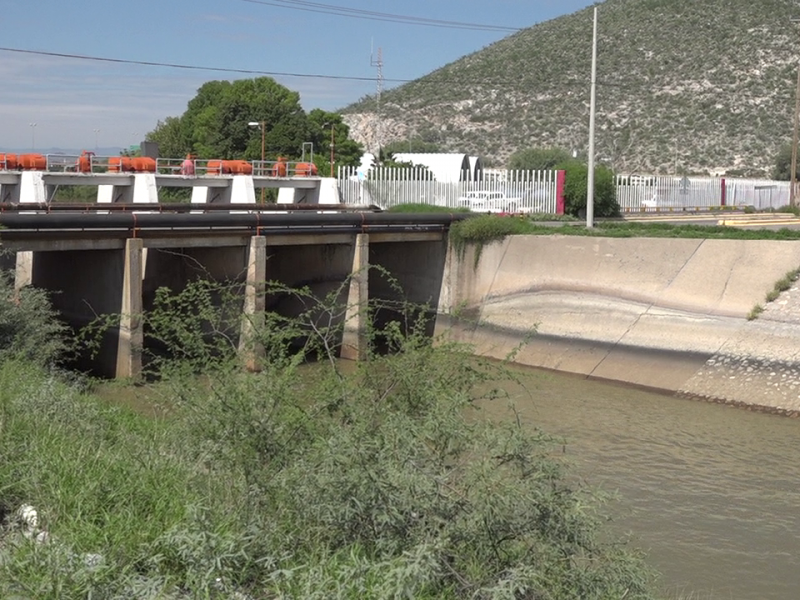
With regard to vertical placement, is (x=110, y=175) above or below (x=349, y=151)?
below

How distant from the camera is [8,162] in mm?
33562

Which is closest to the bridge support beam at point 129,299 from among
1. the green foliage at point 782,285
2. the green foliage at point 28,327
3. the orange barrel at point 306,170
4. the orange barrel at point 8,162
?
the green foliage at point 28,327

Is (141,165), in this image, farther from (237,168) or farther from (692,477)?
(692,477)

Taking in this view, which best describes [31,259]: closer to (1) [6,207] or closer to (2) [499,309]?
(1) [6,207]

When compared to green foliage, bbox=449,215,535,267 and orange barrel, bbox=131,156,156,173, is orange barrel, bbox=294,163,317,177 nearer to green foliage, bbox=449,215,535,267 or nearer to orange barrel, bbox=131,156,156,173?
orange barrel, bbox=131,156,156,173

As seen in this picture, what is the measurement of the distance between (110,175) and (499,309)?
13786mm

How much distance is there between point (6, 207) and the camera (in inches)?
995

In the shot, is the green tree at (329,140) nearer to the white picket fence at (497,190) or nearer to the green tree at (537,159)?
the green tree at (537,159)

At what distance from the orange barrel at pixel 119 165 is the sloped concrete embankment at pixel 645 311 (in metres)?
12.7

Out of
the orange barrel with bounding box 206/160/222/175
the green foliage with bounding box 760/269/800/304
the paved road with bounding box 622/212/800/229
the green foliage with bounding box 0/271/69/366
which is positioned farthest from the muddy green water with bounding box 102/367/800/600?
the orange barrel with bounding box 206/160/222/175

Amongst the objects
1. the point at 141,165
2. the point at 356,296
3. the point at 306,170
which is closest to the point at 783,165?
the point at 306,170

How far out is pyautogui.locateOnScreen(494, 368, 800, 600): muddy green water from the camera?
12008 millimetres

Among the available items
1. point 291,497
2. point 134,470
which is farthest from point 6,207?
point 291,497

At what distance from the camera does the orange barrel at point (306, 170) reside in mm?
44562
